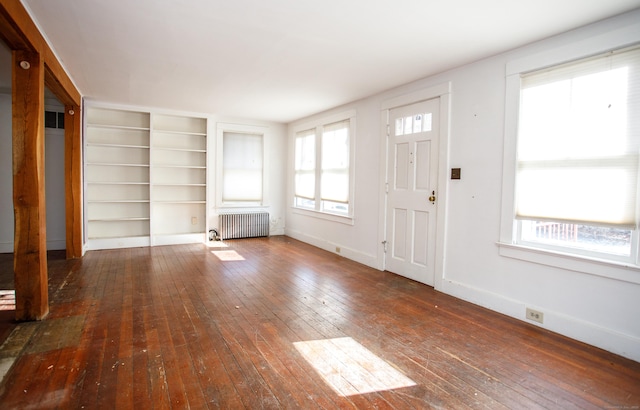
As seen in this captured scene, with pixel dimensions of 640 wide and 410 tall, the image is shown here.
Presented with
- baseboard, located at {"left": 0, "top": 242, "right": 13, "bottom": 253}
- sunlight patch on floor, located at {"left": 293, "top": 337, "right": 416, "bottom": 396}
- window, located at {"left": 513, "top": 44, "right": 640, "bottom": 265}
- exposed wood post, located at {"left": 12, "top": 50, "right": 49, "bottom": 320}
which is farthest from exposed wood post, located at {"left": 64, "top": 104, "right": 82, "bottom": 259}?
window, located at {"left": 513, "top": 44, "right": 640, "bottom": 265}

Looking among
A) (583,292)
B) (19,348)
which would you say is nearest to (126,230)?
(19,348)

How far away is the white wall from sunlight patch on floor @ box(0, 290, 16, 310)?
4.65m

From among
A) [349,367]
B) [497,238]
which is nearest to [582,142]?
[497,238]

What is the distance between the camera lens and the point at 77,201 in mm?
5551

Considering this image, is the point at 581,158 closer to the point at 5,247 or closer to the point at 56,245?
the point at 56,245

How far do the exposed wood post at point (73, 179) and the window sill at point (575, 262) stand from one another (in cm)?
611

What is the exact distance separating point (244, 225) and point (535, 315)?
5.79 metres

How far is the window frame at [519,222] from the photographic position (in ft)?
8.89

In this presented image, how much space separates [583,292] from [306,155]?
17.7ft

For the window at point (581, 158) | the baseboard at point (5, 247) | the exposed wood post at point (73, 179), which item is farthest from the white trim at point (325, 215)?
the baseboard at point (5, 247)

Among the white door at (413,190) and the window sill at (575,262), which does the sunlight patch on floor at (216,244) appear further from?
the window sill at (575,262)

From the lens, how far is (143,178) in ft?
22.3

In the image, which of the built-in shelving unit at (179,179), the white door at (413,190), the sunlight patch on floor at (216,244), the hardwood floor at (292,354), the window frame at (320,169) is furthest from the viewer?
the built-in shelving unit at (179,179)

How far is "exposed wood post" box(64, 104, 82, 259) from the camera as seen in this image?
5.43 meters
